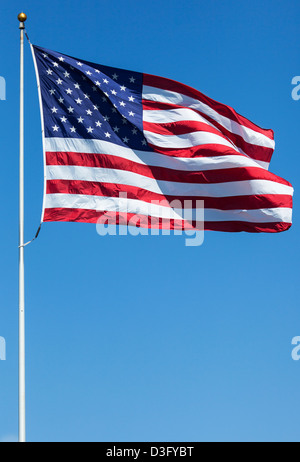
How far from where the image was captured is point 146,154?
3102 cm

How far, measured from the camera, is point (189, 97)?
3195cm

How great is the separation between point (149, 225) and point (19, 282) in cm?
470

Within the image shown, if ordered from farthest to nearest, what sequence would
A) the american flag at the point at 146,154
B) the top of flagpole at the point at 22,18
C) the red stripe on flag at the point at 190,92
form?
the red stripe on flag at the point at 190,92 → the american flag at the point at 146,154 → the top of flagpole at the point at 22,18

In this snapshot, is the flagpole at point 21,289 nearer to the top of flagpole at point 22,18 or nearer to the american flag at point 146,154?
the top of flagpole at point 22,18

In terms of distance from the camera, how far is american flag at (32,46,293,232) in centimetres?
2939

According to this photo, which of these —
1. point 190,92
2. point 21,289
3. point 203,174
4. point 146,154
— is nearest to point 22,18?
point 146,154

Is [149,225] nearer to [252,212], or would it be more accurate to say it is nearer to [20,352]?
[252,212]

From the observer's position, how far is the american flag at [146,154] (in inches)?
1157

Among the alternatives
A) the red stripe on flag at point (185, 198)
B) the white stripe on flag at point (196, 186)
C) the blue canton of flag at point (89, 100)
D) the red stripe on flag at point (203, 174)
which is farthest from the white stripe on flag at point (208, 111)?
the red stripe on flag at point (185, 198)

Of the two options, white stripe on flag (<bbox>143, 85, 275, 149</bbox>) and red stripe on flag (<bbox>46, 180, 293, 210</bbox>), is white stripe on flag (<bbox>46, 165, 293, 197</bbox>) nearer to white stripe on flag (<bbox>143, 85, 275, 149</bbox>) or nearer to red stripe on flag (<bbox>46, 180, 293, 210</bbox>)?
red stripe on flag (<bbox>46, 180, 293, 210</bbox>)

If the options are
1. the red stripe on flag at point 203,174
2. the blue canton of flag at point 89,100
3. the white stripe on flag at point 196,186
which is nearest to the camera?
the blue canton of flag at point 89,100

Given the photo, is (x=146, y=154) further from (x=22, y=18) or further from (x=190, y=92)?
(x=22, y=18)
